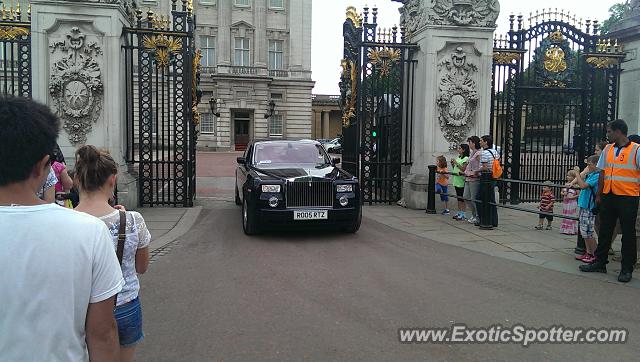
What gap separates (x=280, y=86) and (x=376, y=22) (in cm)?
4062

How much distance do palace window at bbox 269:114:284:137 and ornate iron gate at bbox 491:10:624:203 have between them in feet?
129

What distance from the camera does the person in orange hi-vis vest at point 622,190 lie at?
20.6 ft

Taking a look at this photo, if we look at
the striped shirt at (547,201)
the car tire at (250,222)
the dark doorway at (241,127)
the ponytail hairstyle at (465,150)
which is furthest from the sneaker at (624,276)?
the dark doorway at (241,127)

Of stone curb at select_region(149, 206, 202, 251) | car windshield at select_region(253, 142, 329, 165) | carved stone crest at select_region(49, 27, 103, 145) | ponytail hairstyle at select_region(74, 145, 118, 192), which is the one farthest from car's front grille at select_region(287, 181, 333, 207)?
ponytail hairstyle at select_region(74, 145, 118, 192)

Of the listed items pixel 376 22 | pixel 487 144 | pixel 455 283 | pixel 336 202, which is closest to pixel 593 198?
pixel 455 283

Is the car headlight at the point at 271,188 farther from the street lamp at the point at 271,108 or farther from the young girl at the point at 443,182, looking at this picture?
the street lamp at the point at 271,108

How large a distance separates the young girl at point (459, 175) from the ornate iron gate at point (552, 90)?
225cm

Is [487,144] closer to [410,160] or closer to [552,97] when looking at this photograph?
[410,160]

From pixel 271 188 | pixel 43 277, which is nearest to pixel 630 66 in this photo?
pixel 271 188

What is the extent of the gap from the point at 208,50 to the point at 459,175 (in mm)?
44080

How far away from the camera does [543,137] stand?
13891 millimetres

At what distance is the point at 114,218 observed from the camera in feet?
9.77

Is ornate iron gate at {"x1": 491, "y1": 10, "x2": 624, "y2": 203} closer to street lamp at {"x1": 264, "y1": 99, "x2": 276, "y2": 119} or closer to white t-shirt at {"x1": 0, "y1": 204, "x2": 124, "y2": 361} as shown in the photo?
white t-shirt at {"x1": 0, "y1": 204, "x2": 124, "y2": 361}

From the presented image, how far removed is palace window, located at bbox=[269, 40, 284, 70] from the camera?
172 feet
